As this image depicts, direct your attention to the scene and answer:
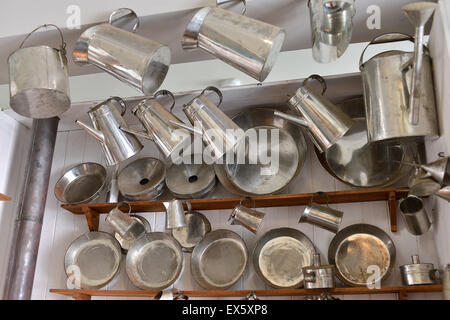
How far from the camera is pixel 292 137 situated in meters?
2.57

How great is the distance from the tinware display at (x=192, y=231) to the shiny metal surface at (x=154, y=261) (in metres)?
0.04

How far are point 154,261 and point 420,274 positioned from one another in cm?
134

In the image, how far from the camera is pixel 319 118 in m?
1.97

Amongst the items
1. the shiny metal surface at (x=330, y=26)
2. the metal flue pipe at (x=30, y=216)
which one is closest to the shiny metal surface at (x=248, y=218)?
the shiny metal surface at (x=330, y=26)

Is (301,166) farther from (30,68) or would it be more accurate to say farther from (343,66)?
(30,68)

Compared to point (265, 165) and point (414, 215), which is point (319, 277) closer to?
point (414, 215)

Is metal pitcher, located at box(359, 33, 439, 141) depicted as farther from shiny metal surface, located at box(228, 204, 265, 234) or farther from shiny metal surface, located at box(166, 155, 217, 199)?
shiny metal surface, located at box(166, 155, 217, 199)

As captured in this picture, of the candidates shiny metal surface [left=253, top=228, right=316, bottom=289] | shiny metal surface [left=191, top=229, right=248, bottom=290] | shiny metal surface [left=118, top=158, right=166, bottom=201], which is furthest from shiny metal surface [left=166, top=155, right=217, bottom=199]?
shiny metal surface [left=253, top=228, right=316, bottom=289]

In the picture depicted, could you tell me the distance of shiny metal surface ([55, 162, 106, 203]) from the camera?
8.97 feet

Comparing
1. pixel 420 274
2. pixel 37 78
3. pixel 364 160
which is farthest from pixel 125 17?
pixel 420 274

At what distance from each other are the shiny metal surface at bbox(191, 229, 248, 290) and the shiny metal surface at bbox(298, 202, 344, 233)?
1.37 ft

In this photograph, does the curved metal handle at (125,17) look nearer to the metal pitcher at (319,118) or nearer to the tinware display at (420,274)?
the metal pitcher at (319,118)
